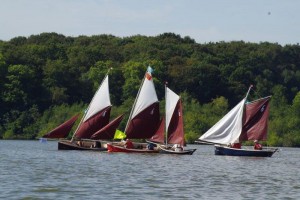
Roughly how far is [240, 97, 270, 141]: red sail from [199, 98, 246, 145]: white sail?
0.60 m

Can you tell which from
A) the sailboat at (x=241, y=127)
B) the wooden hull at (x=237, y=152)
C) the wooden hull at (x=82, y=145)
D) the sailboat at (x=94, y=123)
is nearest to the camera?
the sailboat at (x=241, y=127)

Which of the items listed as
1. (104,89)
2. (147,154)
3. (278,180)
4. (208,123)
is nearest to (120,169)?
(278,180)

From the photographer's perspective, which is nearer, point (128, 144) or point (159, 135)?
point (128, 144)

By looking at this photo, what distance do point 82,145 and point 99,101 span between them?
14.6 feet

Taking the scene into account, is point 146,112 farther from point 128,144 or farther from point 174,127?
point 128,144

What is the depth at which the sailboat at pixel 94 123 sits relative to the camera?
85.1 m

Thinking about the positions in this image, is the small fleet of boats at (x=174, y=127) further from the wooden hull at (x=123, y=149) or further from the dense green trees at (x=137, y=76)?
the dense green trees at (x=137, y=76)

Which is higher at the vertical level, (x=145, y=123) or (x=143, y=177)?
(x=145, y=123)

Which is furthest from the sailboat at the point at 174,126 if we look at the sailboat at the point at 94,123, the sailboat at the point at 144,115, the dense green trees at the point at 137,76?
the dense green trees at the point at 137,76

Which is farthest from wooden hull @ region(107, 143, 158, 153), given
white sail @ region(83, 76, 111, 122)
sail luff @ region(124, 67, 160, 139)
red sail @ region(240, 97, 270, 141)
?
red sail @ region(240, 97, 270, 141)

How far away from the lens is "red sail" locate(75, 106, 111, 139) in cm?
8556

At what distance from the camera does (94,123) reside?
85.6 m

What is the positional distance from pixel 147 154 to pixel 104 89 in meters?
8.61

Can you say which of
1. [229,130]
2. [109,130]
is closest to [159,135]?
[109,130]
